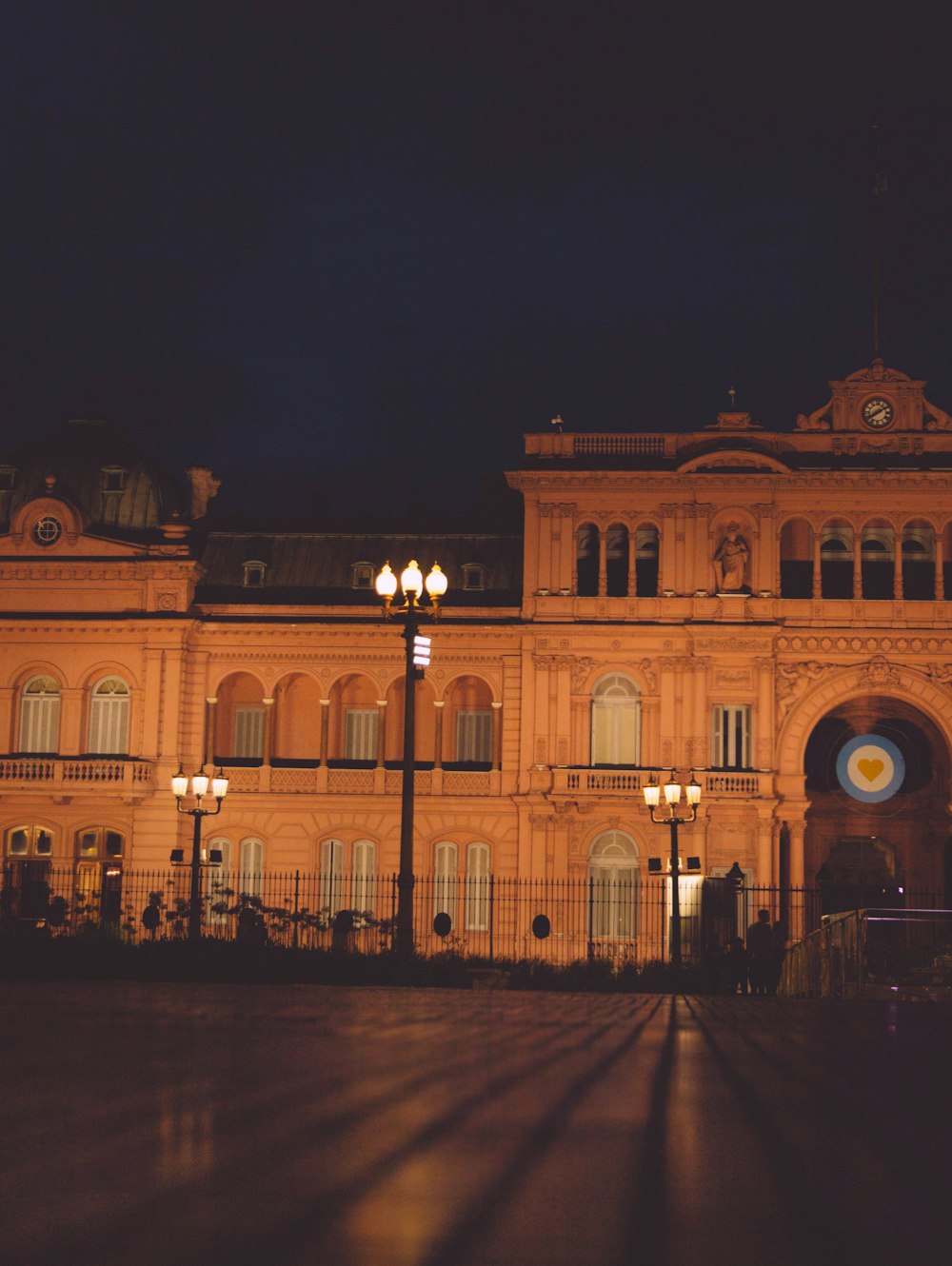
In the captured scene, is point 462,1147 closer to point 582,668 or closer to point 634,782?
point 634,782

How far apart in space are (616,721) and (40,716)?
17.5 meters

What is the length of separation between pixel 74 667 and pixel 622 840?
17.2m

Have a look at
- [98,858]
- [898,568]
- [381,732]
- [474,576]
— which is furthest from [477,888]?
[898,568]

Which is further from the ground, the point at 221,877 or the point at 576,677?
the point at 576,677

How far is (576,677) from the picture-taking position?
1868 inches

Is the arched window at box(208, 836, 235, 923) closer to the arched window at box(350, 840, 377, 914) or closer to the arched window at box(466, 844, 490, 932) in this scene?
the arched window at box(350, 840, 377, 914)

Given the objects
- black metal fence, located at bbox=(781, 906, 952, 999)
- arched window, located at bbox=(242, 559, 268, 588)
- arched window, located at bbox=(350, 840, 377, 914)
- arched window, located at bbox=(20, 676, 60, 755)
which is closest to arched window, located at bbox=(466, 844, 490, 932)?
arched window, located at bbox=(350, 840, 377, 914)

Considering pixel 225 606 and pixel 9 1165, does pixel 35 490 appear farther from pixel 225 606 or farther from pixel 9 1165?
pixel 9 1165

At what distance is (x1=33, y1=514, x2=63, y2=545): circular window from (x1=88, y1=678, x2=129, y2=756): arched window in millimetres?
4644

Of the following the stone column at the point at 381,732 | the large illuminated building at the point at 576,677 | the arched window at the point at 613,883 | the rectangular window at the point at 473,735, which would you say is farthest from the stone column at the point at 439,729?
the arched window at the point at 613,883

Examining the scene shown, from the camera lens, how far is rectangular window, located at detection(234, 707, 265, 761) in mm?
50469

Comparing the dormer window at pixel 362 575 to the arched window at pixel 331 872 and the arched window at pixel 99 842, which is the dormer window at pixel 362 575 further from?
the arched window at pixel 99 842

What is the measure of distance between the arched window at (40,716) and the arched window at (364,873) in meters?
9.76

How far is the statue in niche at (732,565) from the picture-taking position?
47.2 metres
